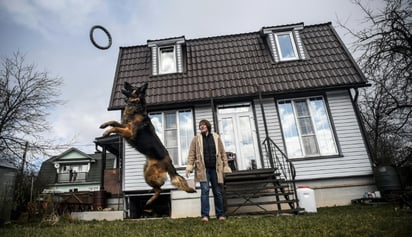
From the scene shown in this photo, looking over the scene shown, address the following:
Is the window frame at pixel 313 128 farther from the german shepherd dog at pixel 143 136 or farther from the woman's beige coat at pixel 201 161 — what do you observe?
the german shepherd dog at pixel 143 136

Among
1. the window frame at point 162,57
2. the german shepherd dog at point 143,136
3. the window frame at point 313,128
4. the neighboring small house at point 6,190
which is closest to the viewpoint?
the german shepherd dog at point 143,136

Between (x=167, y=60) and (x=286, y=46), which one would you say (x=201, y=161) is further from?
(x=286, y=46)

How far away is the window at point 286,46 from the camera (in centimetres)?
977

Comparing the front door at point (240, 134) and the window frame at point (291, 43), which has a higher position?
the window frame at point (291, 43)

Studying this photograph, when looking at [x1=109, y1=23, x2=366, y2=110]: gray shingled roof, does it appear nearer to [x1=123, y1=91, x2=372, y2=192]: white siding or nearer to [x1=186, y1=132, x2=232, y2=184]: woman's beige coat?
[x1=123, y1=91, x2=372, y2=192]: white siding

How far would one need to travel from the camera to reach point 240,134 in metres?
8.61

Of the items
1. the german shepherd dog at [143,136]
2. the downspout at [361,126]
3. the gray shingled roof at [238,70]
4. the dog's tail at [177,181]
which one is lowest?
the dog's tail at [177,181]

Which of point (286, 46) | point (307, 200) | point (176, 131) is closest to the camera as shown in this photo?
point (307, 200)

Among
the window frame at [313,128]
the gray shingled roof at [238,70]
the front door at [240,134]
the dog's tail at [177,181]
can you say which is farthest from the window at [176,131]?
the dog's tail at [177,181]

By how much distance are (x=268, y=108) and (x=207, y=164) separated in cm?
504

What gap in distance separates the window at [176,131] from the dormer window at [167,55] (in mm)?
2099

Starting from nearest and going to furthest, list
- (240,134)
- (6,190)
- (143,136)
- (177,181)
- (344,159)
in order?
(143,136)
(177,181)
(6,190)
(344,159)
(240,134)

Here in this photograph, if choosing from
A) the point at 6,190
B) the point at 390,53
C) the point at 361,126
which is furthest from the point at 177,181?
the point at 361,126

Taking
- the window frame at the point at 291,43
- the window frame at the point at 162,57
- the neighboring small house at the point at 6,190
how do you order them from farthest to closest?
1. the window frame at the point at 162,57
2. the window frame at the point at 291,43
3. the neighboring small house at the point at 6,190
